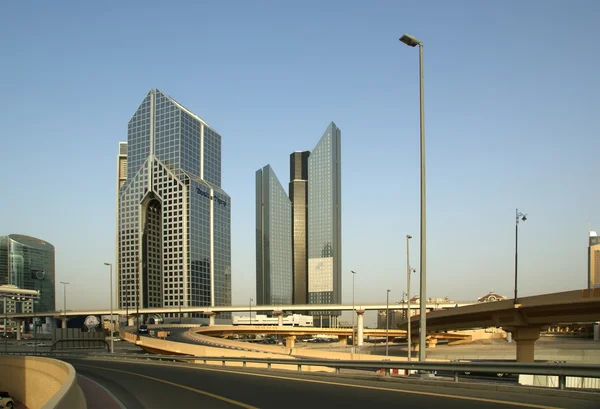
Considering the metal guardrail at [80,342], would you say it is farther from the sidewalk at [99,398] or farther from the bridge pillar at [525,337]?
the sidewalk at [99,398]

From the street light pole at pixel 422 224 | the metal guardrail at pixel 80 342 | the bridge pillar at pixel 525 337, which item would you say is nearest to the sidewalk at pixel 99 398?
the street light pole at pixel 422 224

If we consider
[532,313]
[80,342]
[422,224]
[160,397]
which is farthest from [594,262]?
[160,397]

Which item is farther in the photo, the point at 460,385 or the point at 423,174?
the point at 423,174

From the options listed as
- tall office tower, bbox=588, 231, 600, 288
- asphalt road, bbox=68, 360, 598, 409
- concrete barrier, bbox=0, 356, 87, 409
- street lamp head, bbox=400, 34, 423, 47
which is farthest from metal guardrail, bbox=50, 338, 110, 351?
street lamp head, bbox=400, 34, 423, 47

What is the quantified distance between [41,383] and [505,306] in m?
42.4

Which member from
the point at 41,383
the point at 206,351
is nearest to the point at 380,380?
the point at 41,383

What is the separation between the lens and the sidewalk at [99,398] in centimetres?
1596

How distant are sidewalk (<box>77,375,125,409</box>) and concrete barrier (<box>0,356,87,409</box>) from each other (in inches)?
31.2

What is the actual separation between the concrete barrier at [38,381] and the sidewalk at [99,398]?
79 cm

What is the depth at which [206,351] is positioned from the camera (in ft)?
215

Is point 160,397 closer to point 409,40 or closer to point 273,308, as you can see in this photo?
point 409,40

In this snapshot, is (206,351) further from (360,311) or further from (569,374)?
(360,311)

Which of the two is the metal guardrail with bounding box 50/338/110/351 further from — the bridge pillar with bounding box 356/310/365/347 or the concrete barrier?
the bridge pillar with bounding box 356/310/365/347

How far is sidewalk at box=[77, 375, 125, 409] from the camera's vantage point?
52.4ft
